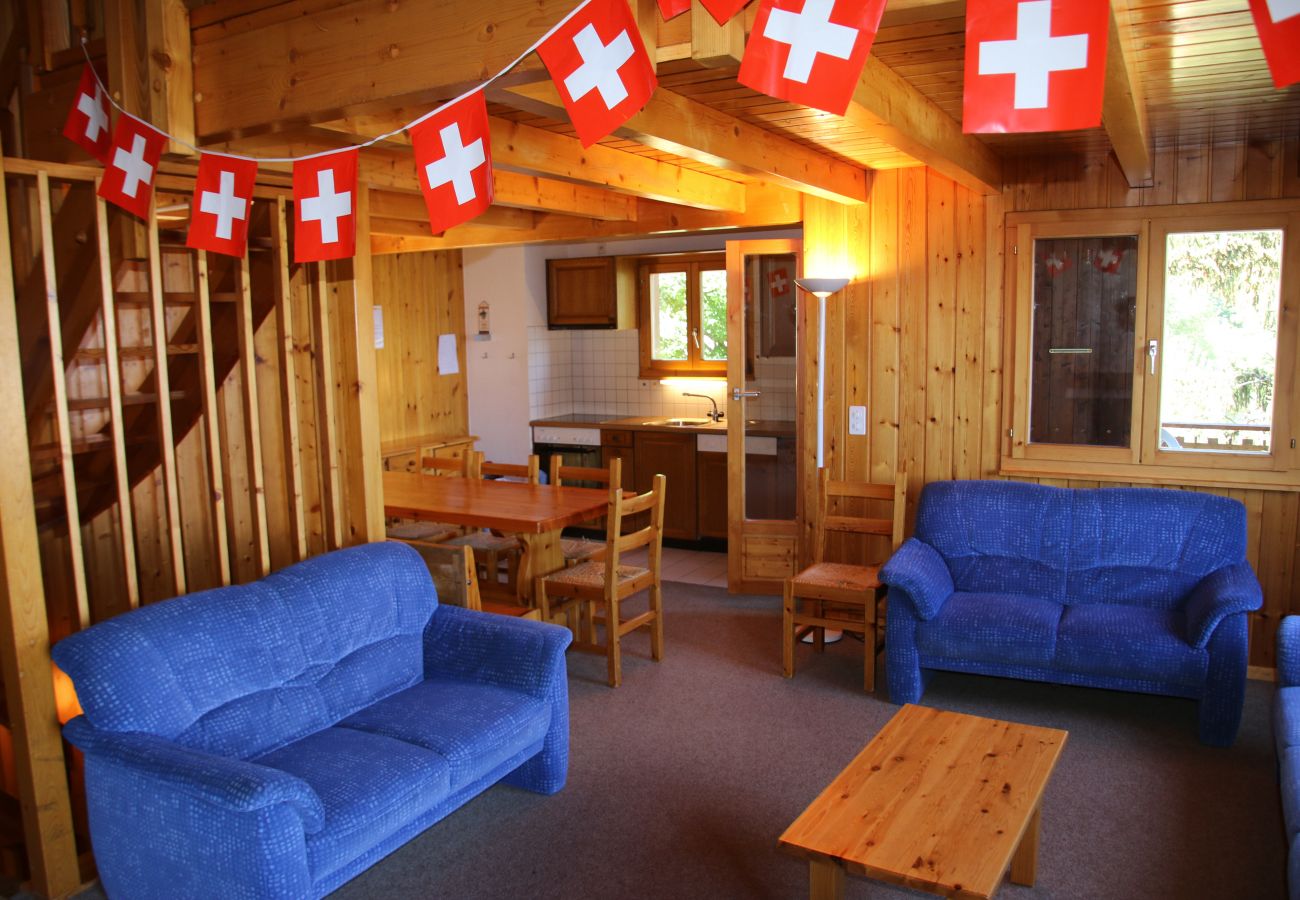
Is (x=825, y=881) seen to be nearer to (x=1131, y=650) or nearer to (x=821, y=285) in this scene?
(x=1131, y=650)

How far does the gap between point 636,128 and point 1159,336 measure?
2.94 m

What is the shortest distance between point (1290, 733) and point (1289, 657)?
1.80 feet

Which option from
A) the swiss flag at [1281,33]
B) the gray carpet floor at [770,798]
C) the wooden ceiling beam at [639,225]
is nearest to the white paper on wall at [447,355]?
the wooden ceiling beam at [639,225]

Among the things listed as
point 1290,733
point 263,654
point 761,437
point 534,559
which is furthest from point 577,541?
point 1290,733

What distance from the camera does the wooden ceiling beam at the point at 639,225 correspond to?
5.77 meters

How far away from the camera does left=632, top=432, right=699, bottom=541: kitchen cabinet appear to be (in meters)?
7.25

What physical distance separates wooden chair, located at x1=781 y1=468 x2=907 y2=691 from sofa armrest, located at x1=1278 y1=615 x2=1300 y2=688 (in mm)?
1518

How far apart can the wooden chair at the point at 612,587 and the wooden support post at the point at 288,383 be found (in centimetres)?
132

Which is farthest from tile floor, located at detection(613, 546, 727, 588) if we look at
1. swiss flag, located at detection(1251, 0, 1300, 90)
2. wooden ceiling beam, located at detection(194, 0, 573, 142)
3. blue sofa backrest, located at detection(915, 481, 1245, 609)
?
swiss flag, located at detection(1251, 0, 1300, 90)

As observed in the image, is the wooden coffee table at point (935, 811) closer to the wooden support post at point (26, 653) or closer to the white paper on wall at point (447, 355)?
the wooden support post at point (26, 653)

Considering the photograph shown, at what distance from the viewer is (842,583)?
4746 millimetres

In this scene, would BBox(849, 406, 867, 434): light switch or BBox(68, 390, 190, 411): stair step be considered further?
Answer: BBox(849, 406, 867, 434): light switch

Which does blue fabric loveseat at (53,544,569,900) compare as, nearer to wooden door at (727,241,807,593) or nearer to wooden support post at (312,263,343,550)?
wooden support post at (312,263,343,550)

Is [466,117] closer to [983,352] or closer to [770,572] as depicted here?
[983,352]
